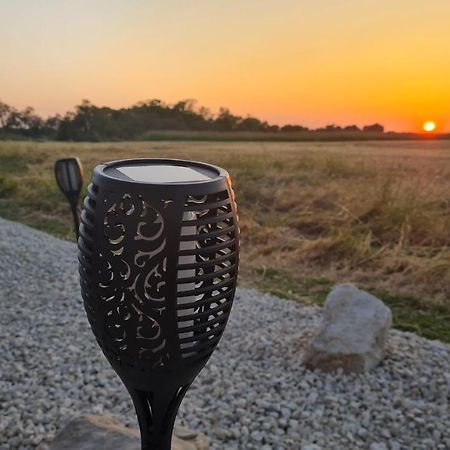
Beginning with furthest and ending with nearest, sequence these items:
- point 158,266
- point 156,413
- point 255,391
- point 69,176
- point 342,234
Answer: point 342,234 → point 69,176 → point 255,391 → point 156,413 → point 158,266

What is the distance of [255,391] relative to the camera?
262 cm

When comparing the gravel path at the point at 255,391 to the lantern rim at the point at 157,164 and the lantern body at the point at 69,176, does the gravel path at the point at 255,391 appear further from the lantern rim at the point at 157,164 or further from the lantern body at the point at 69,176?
the lantern rim at the point at 157,164

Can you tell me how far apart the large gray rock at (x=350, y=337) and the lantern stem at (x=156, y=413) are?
169 centimetres

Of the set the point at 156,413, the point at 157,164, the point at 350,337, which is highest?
the point at 157,164

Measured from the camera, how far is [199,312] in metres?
1.06

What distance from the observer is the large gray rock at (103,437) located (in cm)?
174

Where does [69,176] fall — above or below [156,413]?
above

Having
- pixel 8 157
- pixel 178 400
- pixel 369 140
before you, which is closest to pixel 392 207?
pixel 178 400

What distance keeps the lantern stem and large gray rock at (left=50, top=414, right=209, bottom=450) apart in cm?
49

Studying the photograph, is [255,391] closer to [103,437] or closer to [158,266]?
[103,437]

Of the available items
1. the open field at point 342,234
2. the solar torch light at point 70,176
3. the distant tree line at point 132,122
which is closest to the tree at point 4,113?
the distant tree line at point 132,122

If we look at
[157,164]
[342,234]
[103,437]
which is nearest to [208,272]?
[157,164]

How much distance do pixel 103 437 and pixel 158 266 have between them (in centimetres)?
109

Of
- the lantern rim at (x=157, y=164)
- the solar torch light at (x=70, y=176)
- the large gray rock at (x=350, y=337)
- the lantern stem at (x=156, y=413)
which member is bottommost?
the large gray rock at (x=350, y=337)
